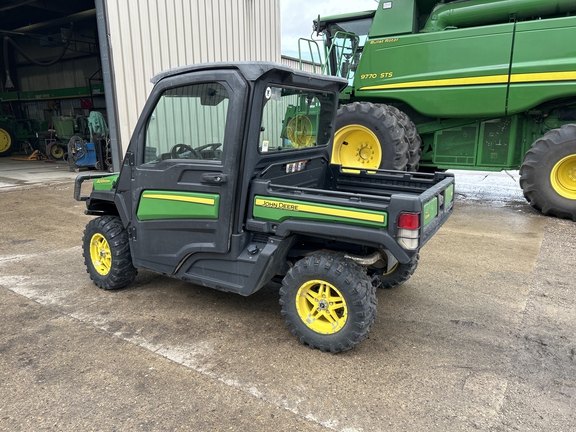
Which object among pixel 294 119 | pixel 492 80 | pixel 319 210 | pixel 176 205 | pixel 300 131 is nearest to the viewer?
pixel 319 210

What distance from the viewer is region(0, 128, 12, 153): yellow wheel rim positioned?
57.4 feet

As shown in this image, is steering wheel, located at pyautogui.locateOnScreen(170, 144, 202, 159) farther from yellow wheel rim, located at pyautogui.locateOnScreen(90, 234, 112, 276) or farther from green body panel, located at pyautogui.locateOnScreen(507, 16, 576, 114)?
green body panel, located at pyautogui.locateOnScreen(507, 16, 576, 114)

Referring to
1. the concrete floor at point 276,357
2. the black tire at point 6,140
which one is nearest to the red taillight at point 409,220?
the concrete floor at point 276,357

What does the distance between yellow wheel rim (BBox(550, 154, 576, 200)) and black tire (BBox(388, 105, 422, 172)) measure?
1961mm

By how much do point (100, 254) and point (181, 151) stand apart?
1439 millimetres

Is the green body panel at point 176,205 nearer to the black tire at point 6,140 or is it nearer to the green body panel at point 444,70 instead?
the green body panel at point 444,70

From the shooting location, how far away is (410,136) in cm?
716

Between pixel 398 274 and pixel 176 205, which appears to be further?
pixel 398 274

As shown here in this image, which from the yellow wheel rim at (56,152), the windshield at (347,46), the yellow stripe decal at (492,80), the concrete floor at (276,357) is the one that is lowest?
the concrete floor at (276,357)

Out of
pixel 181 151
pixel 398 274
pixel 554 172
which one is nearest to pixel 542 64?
pixel 554 172

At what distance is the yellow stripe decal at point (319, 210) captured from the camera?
269cm

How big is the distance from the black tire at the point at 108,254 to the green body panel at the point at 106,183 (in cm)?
27

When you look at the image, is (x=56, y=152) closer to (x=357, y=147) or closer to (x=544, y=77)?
(x=357, y=147)

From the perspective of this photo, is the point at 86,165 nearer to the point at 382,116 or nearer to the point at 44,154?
the point at 44,154
